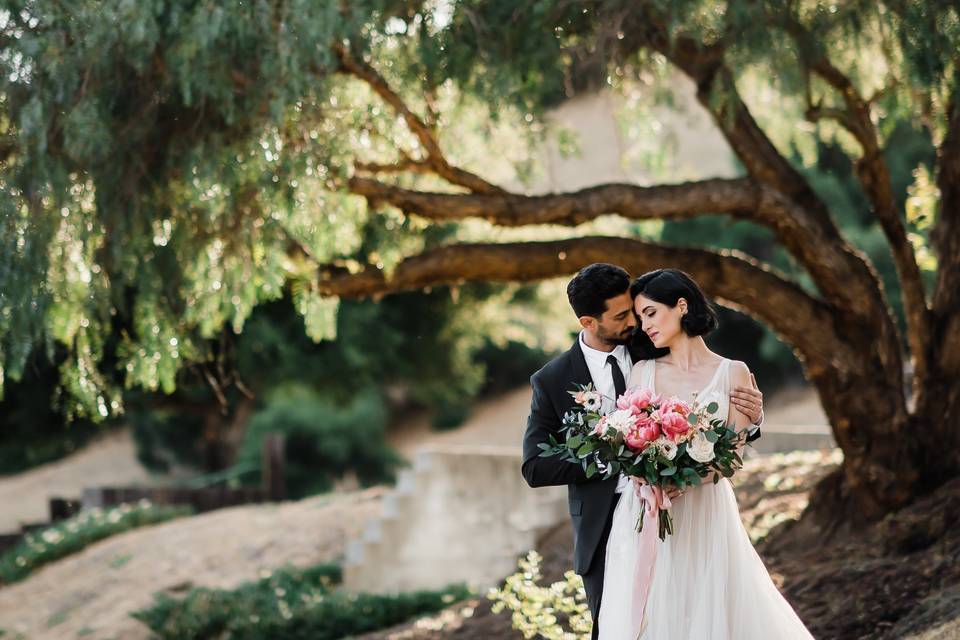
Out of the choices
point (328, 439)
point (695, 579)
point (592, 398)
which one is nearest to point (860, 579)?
point (695, 579)

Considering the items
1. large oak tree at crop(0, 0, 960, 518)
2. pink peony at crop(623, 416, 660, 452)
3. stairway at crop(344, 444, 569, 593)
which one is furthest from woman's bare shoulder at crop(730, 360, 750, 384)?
stairway at crop(344, 444, 569, 593)

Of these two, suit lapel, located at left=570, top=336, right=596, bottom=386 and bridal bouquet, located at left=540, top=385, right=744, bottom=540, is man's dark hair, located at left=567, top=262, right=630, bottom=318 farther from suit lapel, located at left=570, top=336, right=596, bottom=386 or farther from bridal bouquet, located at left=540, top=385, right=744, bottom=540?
bridal bouquet, located at left=540, top=385, right=744, bottom=540

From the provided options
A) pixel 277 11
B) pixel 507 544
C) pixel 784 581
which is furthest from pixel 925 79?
pixel 507 544

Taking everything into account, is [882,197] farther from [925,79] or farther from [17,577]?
[17,577]

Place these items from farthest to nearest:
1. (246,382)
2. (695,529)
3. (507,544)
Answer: (246,382) < (507,544) < (695,529)

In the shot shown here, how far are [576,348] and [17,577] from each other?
1297 centimetres

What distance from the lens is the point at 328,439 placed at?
2733cm

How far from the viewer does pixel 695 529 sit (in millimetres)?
5062

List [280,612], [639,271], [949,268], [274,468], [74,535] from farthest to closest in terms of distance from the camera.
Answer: [274,468] → [74,535] → [280,612] → [949,268] → [639,271]

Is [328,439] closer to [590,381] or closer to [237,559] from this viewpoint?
[237,559]

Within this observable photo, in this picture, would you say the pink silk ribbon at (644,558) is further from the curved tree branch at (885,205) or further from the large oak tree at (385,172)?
the curved tree branch at (885,205)

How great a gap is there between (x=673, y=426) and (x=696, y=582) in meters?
0.80

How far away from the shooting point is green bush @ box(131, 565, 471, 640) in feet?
36.2

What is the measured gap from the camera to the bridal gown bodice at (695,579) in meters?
4.95
